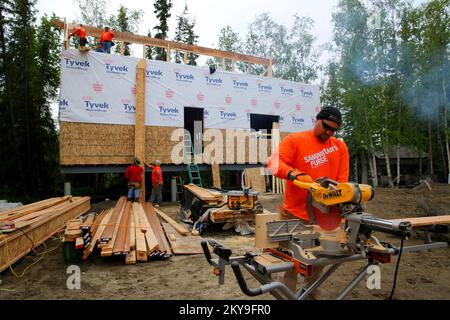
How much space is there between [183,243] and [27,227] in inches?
108

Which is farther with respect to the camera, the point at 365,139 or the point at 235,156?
the point at 365,139

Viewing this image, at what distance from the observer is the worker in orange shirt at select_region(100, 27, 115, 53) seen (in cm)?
1148

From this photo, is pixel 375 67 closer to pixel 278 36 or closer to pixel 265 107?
pixel 265 107

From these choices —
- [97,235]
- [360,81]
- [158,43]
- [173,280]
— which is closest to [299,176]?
[173,280]

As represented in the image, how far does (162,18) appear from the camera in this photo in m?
25.6

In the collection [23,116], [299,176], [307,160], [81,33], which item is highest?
[81,33]

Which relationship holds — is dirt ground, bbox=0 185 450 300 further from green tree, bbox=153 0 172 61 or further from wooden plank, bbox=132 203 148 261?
green tree, bbox=153 0 172 61

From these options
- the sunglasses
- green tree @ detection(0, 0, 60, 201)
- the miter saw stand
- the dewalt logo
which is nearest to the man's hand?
the dewalt logo

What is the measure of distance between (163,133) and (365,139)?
1295cm

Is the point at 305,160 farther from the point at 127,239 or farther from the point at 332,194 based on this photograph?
the point at 127,239

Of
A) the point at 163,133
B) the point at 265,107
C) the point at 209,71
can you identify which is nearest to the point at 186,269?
the point at 163,133

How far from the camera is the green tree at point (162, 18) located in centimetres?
2533

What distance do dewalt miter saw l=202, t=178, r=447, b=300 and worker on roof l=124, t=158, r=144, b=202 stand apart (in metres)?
8.73

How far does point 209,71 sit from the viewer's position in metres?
13.4
